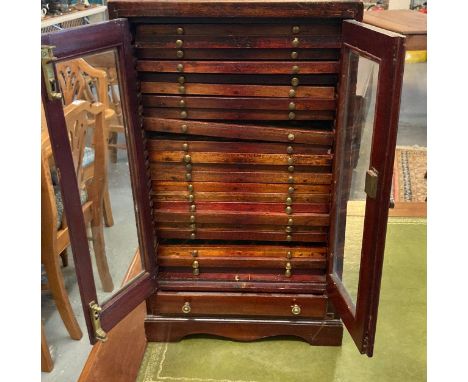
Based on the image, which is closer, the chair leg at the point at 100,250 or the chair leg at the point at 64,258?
the chair leg at the point at 100,250

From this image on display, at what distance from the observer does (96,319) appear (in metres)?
1.44

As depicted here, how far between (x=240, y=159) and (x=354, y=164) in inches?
14.0

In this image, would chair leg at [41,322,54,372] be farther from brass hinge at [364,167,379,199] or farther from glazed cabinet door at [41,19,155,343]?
brass hinge at [364,167,379,199]

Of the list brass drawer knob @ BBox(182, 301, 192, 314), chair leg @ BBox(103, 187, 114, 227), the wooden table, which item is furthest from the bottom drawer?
the wooden table

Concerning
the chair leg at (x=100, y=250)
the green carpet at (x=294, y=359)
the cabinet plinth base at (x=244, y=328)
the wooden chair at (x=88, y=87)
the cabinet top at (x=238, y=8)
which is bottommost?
the green carpet at (x=294, y=359)

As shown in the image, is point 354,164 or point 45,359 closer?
point 354,164

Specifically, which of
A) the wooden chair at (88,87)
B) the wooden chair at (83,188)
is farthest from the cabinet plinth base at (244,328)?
the wooden chair at (88,87)

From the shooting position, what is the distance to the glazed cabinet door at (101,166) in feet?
3.98

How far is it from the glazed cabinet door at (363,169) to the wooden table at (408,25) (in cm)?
122

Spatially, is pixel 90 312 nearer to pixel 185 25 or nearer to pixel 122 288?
pixel 122 288

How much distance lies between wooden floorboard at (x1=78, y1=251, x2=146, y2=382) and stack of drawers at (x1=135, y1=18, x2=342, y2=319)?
155 mm

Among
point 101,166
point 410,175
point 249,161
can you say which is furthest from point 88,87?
point 410,175

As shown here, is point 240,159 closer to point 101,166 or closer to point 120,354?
point 101,166

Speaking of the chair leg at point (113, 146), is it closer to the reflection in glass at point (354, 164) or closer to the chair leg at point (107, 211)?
the chair leg at point (107, 211)
